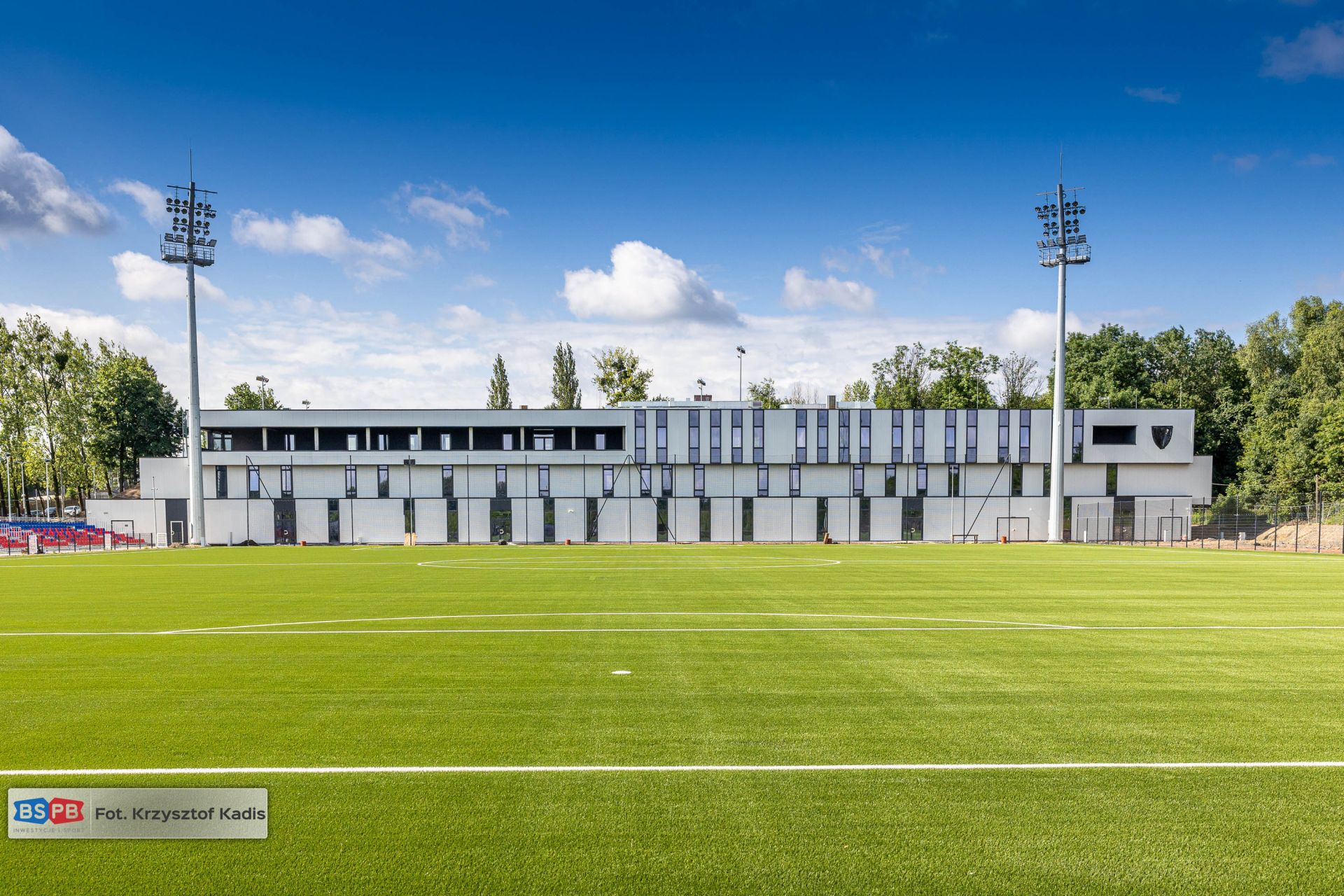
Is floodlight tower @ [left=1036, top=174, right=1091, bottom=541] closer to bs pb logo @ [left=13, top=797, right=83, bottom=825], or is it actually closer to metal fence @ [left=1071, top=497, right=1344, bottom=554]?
metal fence @ [left=1071, top=497, right=1344, bottom=554]

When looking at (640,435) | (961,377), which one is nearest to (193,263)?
(640,435)

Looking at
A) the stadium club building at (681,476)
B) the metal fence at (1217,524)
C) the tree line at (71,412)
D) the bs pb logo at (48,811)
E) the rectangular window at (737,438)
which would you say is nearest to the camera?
the bs pb logo at (48,811)

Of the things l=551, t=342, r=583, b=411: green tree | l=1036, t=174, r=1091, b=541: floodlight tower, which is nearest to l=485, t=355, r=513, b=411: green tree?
l=551, t=342, r=583, b=411: green tree

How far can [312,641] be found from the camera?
12711mm

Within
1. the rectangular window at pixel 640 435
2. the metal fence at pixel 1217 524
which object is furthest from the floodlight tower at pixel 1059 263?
the rectangular window at pixel 640 435

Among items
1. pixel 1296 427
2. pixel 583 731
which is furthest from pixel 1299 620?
pixel 1296 427

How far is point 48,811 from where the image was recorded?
5785mm

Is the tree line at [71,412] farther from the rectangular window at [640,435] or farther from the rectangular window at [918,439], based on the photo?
the rectangular window at [918,439]

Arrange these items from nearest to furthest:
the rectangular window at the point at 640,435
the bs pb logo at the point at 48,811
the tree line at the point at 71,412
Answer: the bs pb logo at the point at 48,811, the rectangular window at the point at 640,435, the tree line at the point at 71,412

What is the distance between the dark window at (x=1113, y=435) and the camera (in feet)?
197

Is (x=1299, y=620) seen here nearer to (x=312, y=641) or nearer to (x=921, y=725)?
(x=921, y=725)

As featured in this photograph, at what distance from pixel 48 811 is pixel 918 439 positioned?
59773 millimetres

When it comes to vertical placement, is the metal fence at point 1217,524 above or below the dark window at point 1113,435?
below

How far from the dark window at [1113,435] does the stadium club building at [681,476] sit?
1.18 ft
